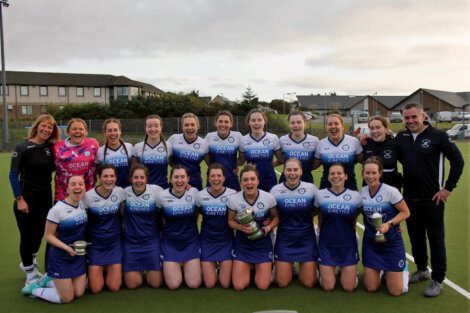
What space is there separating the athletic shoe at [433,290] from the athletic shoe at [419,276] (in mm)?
325

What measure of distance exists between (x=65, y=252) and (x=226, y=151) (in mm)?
2293

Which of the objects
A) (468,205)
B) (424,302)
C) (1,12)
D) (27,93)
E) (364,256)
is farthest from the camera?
(27,93)

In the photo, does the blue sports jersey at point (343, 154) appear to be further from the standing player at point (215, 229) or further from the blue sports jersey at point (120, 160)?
the blue sports jersey at point (120, 160)

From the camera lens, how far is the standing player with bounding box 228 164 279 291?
15.0 ft

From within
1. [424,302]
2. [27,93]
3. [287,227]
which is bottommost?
[424,302]

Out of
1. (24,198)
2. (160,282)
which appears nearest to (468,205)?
(160,282)

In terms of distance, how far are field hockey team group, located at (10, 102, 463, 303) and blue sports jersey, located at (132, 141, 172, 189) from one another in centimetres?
57

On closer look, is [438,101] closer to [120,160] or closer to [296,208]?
[296,208]

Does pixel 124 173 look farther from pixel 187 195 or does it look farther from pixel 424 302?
pixel 424 302

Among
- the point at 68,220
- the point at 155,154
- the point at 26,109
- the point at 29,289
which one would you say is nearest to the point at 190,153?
the point at 155,154

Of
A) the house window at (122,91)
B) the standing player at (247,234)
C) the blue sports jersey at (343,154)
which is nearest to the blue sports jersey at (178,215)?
the standing player at (247,234)

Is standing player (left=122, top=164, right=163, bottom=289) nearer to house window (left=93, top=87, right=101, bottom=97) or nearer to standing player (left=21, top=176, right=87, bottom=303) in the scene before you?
standing player (left=21, top=176, right=87, bottom=303)

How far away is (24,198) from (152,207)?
142 cm

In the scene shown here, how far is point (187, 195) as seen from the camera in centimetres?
473
